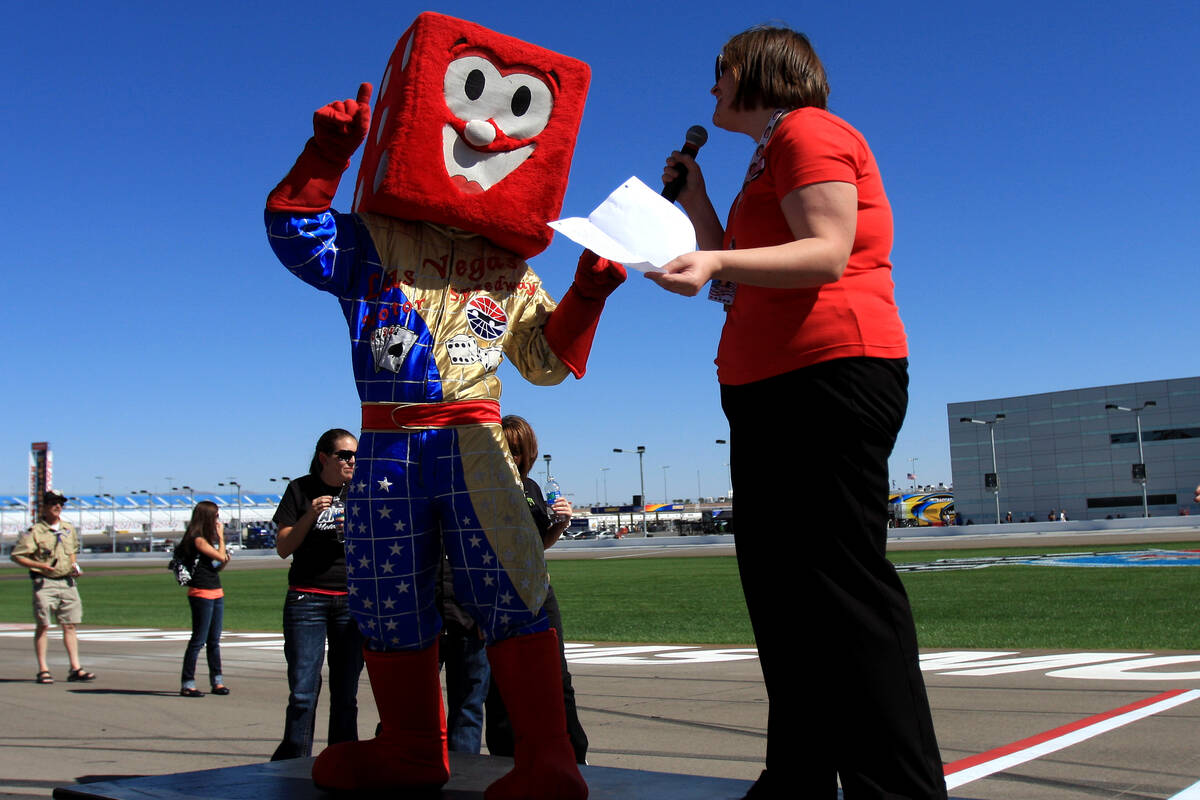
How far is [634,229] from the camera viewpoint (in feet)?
7.14

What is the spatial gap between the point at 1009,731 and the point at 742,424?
3.49 meters

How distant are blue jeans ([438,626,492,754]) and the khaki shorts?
21.4 feet

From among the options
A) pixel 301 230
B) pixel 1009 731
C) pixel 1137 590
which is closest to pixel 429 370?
pixel 301 230

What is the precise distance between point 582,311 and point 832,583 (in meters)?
1.47

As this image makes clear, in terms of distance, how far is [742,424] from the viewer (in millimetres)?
2363

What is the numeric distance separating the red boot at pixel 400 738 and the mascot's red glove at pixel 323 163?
1.42 meters

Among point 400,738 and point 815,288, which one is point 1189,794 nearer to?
point 815,288

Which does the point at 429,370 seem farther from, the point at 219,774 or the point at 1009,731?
the point at 1009,731

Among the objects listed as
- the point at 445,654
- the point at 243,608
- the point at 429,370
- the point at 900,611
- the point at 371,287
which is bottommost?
the point at 243,608

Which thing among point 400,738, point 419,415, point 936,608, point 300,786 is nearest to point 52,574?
point 300,786

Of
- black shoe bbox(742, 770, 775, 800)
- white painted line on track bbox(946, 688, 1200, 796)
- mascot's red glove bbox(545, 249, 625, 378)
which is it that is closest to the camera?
black shoe bbox(742, 770, 775, 800)

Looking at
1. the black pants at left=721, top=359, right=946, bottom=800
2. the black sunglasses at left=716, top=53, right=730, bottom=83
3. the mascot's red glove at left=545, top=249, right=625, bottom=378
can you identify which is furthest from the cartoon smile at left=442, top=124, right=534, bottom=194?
the black pants at left=721, top=359, right=946, bottom=800

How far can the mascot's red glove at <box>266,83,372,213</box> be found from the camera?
2980mm

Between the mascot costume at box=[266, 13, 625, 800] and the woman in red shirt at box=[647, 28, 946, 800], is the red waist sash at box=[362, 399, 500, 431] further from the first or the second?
the woman in red shirt at box=[647, 28, 946, 800]
